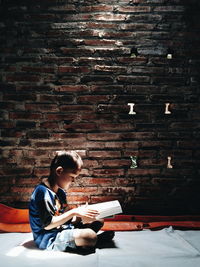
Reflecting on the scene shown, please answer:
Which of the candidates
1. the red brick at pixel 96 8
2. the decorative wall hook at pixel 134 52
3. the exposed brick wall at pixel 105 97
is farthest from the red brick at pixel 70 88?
A: the red brick at pixel 96 8

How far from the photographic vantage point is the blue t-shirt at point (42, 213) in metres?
1.68

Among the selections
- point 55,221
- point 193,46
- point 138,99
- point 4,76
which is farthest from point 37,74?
point 193,46

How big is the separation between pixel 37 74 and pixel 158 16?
135 centimetres

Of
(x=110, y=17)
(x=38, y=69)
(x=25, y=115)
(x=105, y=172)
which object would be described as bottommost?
(x=105, y=172)

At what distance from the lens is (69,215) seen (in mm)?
1717

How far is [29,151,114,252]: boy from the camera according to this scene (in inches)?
66.2

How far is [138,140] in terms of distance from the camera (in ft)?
8.16

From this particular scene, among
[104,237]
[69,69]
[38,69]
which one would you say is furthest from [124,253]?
[38,69]

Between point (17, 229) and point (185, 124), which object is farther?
point (185, 124)

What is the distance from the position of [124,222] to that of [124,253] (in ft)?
1.89

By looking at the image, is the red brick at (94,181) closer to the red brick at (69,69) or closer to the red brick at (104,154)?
the red brick at (104,154)

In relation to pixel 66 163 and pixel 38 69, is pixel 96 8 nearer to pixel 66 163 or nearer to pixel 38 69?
pixel 38 69

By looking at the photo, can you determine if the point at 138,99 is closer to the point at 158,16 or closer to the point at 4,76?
the point at 158,16

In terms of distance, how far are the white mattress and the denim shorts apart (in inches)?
1.5
